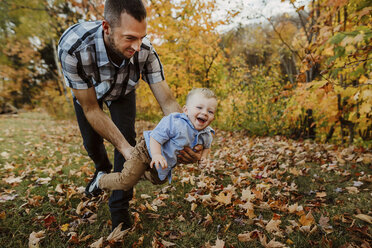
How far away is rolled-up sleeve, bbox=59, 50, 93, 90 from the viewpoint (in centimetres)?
190

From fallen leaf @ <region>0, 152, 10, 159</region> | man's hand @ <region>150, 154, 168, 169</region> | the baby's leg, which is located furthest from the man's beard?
fallen leaf @ <region>0, 152, 10, 159</region>

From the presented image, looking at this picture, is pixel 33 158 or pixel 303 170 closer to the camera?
pixel 303 170

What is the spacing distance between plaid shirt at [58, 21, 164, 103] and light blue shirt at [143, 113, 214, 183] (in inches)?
23.7

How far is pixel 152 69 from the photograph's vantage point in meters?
2.40

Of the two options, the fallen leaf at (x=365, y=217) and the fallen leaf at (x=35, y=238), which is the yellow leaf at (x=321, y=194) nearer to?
the fallen leaf at (x=365, y=217)

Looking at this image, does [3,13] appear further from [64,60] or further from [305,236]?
[305,236]

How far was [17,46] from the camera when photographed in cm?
1673

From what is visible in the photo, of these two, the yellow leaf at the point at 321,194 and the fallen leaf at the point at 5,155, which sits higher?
the fallen leaf at the point at 5,155

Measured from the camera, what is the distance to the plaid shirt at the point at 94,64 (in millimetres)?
1904

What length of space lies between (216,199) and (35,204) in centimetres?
220

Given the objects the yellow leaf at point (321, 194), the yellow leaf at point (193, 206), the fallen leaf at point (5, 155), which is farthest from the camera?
the fallen leaf at point (5, 155)

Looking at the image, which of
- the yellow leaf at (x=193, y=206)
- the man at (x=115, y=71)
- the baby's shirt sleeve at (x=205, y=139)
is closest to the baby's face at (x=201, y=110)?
the baby's shirt sleeve at (x=205, y=139)

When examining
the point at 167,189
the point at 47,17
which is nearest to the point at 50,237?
the point at 167,189

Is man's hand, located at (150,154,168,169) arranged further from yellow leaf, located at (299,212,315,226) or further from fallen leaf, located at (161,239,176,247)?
yellow leaf, located at (299,212,315,226)
